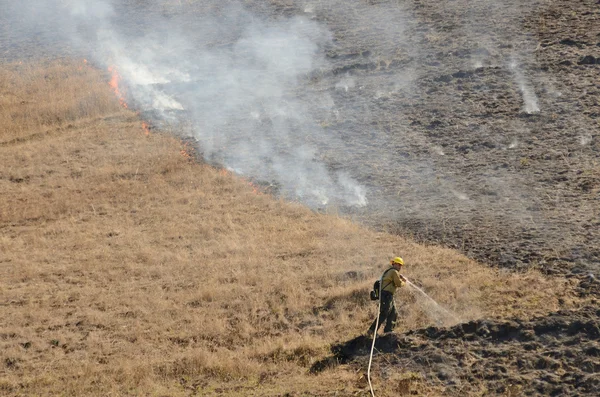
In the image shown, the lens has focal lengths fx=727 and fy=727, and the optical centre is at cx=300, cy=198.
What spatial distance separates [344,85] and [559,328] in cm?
1251

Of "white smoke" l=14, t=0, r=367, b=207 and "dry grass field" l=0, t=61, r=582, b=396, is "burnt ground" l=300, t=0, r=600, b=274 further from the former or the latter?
"dry grass field" l=0, t=61, r=582, b=396

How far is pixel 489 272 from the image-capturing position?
41.0ft

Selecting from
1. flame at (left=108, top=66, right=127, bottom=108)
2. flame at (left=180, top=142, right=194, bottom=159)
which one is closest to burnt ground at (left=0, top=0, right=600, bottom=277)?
flame at (left=180, top=142, right=194, bottom=159)

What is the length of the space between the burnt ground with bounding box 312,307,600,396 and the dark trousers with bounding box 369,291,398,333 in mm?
286

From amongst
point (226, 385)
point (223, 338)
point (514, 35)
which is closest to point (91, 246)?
point (223, 338)

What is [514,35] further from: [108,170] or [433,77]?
[108,170]

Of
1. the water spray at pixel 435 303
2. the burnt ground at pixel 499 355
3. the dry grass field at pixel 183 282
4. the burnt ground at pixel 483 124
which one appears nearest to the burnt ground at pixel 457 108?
the burnt ground at pixel 483 124

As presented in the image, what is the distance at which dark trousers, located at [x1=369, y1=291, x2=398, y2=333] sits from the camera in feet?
36.6

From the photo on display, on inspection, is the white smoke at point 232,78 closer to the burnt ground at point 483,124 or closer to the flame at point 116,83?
the flame at point 116,83

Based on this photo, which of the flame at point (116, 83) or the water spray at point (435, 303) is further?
the flame at point (116, 83)

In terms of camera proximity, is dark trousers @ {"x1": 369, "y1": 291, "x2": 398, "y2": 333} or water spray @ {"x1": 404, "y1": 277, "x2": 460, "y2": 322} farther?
water spray @ {"x1": 404, "y1": 277, "x2": 460, "y2": 322}

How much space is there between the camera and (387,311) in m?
11.2

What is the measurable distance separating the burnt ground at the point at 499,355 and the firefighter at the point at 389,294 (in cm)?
32

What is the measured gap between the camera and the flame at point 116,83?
2244 centimetres
